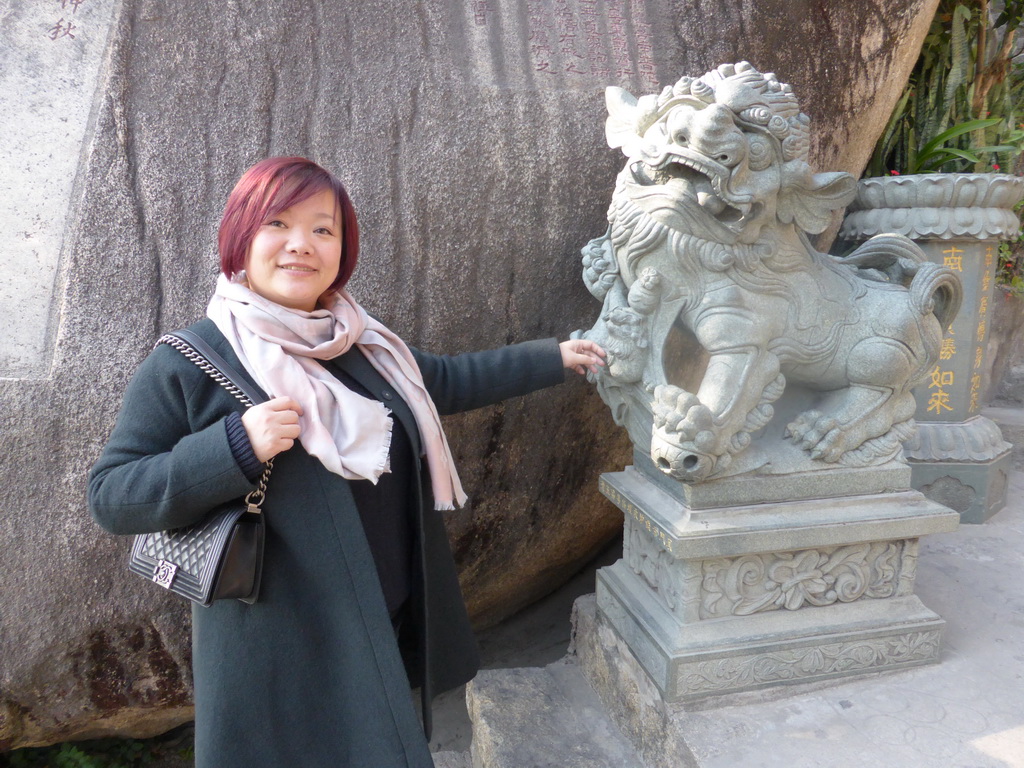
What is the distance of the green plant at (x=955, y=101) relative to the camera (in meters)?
3.74

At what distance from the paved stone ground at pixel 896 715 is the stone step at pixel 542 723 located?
0.01 meters

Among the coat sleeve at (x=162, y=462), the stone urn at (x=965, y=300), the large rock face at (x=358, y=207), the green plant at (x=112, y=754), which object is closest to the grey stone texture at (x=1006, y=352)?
A: the stone urn at (x=965, y=300)

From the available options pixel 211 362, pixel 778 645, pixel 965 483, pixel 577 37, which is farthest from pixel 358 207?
pixel 965 483

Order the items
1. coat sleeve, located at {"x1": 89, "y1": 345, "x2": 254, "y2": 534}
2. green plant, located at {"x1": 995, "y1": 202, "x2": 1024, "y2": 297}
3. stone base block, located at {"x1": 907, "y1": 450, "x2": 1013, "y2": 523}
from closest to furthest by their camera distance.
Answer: coat sleeve, located at {"x1": 89, "y1": 345, "x2": 254, "y2": 534}, stone base block, located at {"x1": 907, "y1": 450, "x2": 1013, "y2": 523}, green plant, located at {"x1": 995, "y1": 202, "x2": 1024, "y2": 297}

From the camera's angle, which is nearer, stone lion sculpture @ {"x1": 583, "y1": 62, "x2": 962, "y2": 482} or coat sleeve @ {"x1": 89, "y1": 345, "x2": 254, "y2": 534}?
coat sleeve @ {"x1": 89, "y1": 345, "x2": 254, "y2": 534}

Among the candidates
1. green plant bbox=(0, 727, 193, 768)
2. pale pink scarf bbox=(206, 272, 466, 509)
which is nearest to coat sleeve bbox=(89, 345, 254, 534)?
pale pink scarf bbox=(206, 272, 466, 509)

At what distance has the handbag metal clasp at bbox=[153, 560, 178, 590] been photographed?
1607 millimetres

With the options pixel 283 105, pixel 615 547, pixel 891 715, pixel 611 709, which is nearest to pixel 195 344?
pixel 283 105

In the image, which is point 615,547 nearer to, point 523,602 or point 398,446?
point 523,602

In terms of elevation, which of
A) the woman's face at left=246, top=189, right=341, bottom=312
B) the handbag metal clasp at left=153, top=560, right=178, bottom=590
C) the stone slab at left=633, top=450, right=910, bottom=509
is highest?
the woman's face at left=246, top=189, right=341, bottom=312

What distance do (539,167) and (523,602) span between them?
87.4 inches

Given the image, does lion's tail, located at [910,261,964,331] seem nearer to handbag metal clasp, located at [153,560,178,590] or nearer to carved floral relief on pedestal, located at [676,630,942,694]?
carved floral relief on pedestal, located at [676,630,942,694]

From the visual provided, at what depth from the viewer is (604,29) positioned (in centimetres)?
302

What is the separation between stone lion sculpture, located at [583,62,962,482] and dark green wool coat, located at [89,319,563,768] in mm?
929
